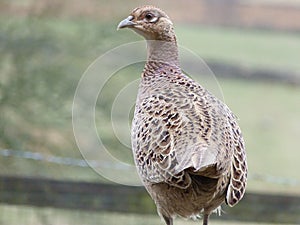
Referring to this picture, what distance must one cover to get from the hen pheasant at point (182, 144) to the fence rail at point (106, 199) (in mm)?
1111

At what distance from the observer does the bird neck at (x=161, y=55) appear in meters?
5.87

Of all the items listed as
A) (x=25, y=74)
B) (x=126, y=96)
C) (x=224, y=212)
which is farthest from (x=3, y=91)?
(x=224, y=212)

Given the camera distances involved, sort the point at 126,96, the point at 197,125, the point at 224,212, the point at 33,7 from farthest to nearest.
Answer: the point at 33,7 < the point at 126,96 < the point at 224,212 < the point at 197,125

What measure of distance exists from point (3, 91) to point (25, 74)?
1.05 ft

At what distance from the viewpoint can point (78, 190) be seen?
6.66 m

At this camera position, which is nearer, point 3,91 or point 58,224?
point 58,224

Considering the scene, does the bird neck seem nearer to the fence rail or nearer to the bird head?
the bird head

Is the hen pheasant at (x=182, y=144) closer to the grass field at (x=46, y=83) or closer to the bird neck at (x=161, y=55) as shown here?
the bird neck at (x=161, y=55)

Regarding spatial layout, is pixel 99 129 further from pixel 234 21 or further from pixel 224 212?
pixel 234 21

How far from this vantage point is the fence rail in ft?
21.8

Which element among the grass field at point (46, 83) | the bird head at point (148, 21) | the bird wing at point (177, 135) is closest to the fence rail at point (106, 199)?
the bird wing at point (177, 135)

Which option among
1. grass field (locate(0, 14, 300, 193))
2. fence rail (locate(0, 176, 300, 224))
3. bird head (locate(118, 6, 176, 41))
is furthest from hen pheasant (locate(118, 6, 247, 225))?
grass field (locate(0, 14, 300, 193))

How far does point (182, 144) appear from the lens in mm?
5082

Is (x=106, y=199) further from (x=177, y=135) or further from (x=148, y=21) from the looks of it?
(x=177, y=135)
